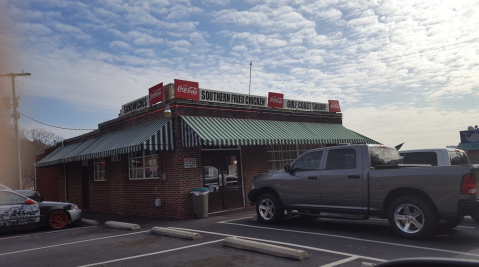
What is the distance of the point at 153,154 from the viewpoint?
1380 cm

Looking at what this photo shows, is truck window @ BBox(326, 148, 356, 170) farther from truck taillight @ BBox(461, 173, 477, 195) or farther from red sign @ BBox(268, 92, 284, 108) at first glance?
red sign @ BBox(268, 92, 284, 108)

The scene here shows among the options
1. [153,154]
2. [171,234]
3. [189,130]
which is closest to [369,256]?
[171,234]

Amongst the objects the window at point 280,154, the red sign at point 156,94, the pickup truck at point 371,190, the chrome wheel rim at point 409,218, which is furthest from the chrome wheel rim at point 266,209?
the window at point 280,154

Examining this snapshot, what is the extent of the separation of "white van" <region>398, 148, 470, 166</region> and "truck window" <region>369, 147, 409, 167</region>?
5.21 feet

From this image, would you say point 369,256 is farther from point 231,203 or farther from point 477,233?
point 231,203

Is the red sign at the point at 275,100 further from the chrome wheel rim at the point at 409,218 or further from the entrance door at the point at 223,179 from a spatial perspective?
the chrome wheel rim at the point at 409,218

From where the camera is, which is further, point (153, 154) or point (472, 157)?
point (472, 157)

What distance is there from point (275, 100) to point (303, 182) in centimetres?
724

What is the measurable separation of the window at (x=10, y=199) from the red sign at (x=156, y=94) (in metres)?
5.11

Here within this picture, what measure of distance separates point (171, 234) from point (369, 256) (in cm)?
456

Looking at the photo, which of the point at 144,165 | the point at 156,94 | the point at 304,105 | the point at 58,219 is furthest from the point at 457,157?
the point at 58,219

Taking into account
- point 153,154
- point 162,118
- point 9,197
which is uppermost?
point 162,118

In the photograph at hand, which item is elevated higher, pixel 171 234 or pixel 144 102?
pixel 144 102

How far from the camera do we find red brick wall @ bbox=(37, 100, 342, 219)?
1264 cm
